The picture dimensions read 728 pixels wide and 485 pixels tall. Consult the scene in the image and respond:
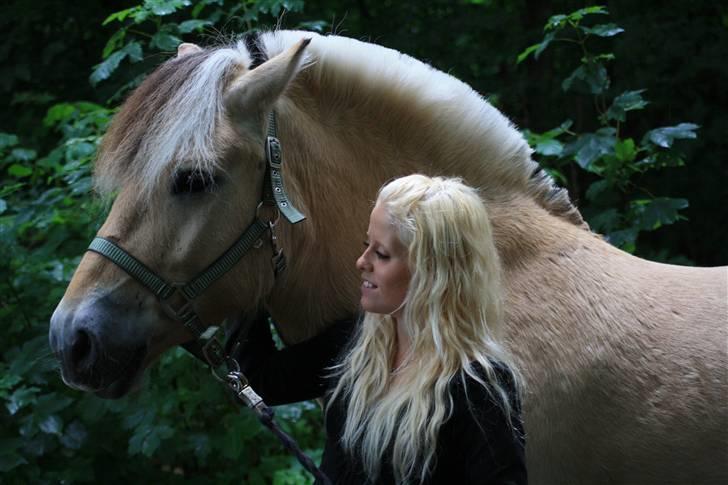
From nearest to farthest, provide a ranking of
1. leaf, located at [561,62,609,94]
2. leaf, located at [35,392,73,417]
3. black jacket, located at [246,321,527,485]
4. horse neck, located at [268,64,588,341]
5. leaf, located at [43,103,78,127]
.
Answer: black jacket, located at [246,321,527,485], horse neck, located at [268,64,588,341], leaf, located at [35,392,73,417], leaf, located at [561,62,609,94], leaf, located at [43,103,78,127]

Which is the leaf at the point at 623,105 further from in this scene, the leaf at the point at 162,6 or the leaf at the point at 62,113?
the leaf at the point at 62,113

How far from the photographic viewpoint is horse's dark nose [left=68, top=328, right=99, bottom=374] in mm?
1943

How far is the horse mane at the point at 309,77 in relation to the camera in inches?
80.8

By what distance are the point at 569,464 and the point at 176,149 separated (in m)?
1.31

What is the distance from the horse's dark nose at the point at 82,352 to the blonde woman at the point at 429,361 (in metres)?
0.61

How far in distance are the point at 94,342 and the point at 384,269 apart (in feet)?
2.49

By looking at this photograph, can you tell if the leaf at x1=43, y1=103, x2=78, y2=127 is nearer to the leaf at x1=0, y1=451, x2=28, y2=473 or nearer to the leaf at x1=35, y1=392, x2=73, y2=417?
the leaf at x1=35, y1=392, x2=73, y2=417

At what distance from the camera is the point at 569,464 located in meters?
2.13

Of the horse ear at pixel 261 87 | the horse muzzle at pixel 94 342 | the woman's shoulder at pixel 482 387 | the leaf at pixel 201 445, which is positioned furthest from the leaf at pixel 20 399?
the woman's shoulder at pixel 482 387

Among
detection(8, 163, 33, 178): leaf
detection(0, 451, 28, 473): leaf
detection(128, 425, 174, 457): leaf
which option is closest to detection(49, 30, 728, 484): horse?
detection(128, 425, 174, 457): leaf

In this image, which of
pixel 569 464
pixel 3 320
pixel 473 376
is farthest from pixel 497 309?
pixel 3 320

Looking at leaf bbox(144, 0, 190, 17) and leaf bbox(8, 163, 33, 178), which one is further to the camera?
leaf bbox(8, 163, 33, 178)

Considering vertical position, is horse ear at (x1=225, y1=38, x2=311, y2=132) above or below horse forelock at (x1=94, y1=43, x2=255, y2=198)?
above

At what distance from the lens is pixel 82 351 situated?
1969 millimetres
